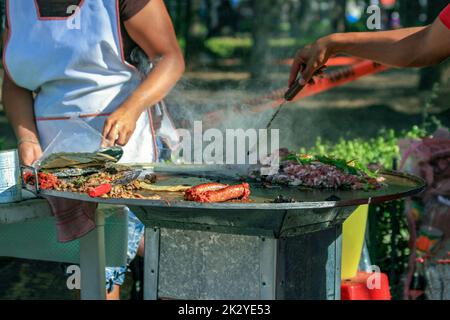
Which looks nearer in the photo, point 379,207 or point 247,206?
point 247,206

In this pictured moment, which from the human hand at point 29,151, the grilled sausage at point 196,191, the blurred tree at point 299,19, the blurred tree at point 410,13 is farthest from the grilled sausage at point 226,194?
the blurred tree at point 299,19

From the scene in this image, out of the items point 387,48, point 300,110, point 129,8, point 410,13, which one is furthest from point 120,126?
point 410,13

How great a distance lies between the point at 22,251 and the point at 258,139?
1.28m

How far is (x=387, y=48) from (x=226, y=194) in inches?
44.6

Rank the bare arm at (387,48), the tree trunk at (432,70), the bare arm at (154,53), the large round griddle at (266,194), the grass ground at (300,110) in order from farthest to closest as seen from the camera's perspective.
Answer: the tree trunk at (432,70)
the grass ground at (300,110)
the bare arm at (154,53)
the bare arm at (387,48)
the large round griddle at (266,194)

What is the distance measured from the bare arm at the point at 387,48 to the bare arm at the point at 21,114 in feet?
4.46

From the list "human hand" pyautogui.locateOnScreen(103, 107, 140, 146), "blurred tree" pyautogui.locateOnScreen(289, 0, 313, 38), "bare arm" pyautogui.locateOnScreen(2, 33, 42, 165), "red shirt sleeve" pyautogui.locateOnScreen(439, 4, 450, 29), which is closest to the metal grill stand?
"human hand" pyautogui.locateOnScreen(103, 107, 140, 146)

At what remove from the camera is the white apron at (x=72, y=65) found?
3.74 meters

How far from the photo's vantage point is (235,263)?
119 inches

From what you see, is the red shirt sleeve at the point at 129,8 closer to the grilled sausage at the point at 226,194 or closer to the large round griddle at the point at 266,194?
the large round griddle at the point at 266,194

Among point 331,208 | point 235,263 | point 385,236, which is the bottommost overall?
point 385,236

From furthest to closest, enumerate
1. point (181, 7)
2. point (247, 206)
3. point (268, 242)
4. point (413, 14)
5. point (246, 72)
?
point (246, 72) → point (413, 14) → point (181, 7) → point (268, 242) → point (247, 206)
